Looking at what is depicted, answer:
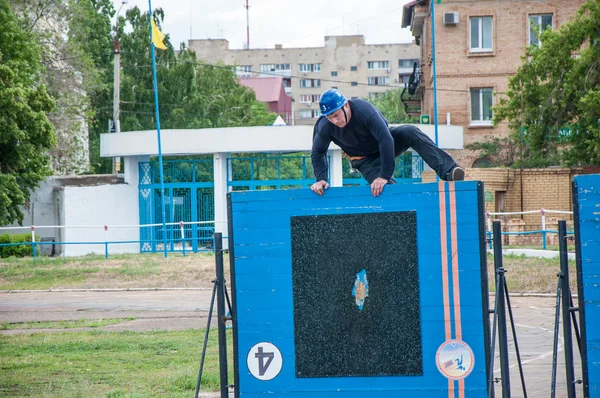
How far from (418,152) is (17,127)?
21695 mm

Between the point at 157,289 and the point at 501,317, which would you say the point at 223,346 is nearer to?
the point at 501,317

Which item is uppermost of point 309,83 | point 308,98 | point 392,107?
point 309,83

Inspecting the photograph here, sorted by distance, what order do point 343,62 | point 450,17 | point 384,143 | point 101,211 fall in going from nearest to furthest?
point 384,143 → point 101,211 → point 450,17 → point 343,62

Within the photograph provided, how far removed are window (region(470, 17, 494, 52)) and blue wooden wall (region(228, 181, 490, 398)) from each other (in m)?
37.6

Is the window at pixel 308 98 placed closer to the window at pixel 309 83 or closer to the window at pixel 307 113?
the window at pixel 307 113

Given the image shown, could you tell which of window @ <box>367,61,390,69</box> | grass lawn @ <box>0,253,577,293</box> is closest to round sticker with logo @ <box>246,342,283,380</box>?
grass lawn @ <box>0,253,577,293</box>

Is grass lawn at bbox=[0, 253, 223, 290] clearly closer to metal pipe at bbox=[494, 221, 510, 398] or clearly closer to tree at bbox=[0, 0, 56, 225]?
tree at bbox=[0, 0, 56, 225]

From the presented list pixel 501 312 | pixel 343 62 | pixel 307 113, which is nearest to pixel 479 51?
pixel 501 312

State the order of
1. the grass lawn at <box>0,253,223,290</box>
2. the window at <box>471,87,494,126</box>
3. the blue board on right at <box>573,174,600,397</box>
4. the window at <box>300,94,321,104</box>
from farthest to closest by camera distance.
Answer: the window at <box>300,94,321,104</box> → the window at <box>471,87,494,126</box> → the grass lawn at <box>0,253,223,290</box> → the blue board on right at <box>573,174,600,397</box>

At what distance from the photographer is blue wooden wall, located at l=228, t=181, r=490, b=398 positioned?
550 centimetres

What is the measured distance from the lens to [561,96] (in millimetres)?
31688

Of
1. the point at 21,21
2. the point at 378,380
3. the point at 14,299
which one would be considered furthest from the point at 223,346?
the point at 21,21

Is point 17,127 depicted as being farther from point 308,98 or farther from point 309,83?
point 308,98

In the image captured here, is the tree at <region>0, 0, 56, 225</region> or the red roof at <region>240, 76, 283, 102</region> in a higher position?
the red roof at <region>240, 76, 283, 102</region>
